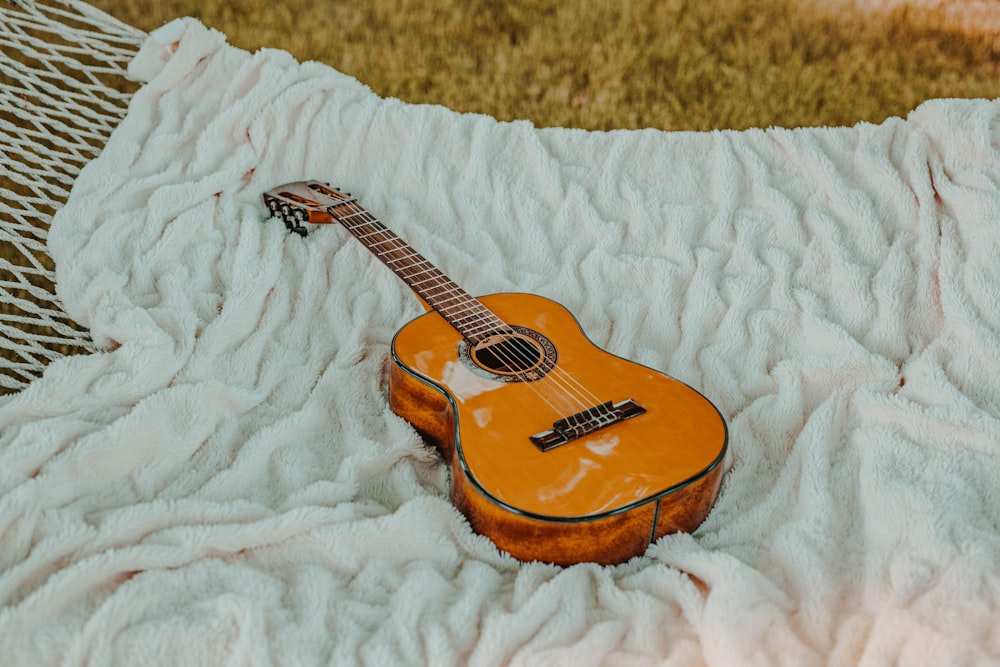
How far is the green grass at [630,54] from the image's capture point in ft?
4.84

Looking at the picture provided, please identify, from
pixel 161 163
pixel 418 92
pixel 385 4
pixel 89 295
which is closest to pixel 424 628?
pixel 89 295

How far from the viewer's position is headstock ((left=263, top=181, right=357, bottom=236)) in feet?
4.17

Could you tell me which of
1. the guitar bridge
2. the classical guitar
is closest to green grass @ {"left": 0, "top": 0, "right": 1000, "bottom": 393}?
the classical guitar

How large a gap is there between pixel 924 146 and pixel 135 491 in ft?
4.01

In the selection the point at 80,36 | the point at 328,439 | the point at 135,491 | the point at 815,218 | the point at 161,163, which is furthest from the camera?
the point at 80,36

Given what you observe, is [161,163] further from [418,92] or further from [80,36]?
[418,92]

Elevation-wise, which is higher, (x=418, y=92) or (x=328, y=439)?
(x=418, y=92)

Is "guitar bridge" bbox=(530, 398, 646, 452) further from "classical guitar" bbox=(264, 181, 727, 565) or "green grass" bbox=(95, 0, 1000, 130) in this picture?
"green grass" bbox=(95, 0, 1000, 130)

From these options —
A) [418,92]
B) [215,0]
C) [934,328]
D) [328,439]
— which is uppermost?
[215,0]

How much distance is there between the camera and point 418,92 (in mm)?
1549

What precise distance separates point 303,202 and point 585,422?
632 millimetres

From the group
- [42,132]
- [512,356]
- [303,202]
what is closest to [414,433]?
[512,356]

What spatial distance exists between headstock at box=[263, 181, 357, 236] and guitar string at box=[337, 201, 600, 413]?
A: 3cm

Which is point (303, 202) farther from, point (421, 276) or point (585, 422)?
point (585, 422)
